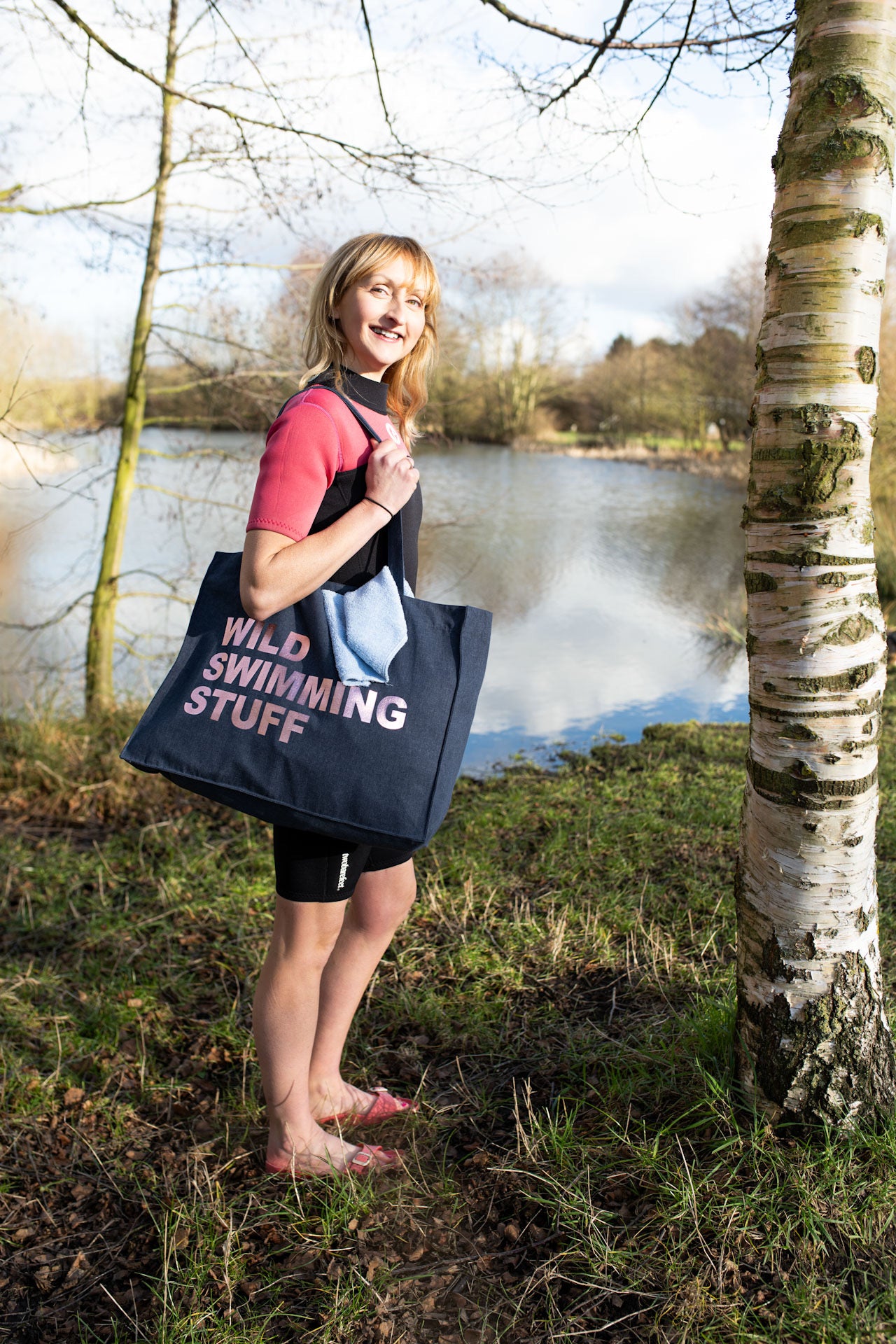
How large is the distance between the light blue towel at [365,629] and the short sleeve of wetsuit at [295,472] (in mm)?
144

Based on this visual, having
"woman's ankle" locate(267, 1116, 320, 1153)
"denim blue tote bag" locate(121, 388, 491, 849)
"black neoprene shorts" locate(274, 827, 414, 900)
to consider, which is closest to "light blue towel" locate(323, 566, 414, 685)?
"denim blue tote bag" locate(121, 388, 491, 849)

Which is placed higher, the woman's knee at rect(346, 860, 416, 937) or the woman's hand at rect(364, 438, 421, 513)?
the woman's hand at rect(364, 438, 421, 513)

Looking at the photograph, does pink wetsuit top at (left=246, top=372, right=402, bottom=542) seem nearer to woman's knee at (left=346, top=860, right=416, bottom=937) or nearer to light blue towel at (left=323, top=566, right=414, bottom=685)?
light blue towel at (left=323, top=566, right=414, bottom=685)

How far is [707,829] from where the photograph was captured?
3689mm

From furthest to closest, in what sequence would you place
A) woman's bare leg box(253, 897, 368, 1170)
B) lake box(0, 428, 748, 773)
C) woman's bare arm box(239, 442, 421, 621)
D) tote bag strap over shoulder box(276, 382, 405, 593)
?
lake box(0, 428, 748, 773)
woman's bare leg box(253, 897, 368, 1170)
tote bag strap over shoulder box(276, 382, 405, 593)
woman's bare arm box(239, 442, 421, 621)

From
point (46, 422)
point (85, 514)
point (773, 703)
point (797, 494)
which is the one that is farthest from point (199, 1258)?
point (85, 514)

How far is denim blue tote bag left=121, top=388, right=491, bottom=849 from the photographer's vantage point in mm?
1549

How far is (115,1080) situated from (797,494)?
2.22 meters

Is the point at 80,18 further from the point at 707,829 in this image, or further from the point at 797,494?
the point at 707,829

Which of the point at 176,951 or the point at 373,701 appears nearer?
the point at 373,701

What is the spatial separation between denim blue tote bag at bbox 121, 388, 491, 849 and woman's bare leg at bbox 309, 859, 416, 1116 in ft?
1.31

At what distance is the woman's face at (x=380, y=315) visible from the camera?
1748 millimetres

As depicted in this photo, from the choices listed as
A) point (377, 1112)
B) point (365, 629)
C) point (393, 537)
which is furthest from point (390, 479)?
point (377, 1112)

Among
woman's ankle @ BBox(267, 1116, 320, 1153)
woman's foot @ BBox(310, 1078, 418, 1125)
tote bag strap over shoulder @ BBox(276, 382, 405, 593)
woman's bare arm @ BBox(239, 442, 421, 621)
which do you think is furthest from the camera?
woman's foot @ BBox(310, 1078, 418, 1125)
